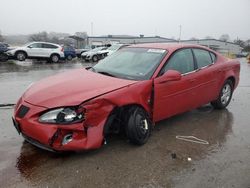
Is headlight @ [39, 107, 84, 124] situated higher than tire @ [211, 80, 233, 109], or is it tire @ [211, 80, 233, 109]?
headlight @ [39, 107, 84, 124]

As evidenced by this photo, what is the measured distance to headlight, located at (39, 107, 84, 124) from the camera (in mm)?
3535

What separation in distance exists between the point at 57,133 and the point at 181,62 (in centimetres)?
272

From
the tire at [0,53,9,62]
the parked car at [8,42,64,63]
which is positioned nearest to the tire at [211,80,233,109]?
the parked car at [8,42,64,63]

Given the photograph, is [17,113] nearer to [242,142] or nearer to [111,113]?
[111,113]

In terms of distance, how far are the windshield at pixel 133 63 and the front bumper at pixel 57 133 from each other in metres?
1.14

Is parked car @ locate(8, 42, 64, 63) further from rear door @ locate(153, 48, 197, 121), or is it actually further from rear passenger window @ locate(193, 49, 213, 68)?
rear door @ locate(153, 48, 197, 121)

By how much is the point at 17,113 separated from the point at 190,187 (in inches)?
97.0

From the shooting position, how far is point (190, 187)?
321cm

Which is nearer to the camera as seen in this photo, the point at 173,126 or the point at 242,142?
the point at 242,142

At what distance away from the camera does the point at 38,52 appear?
21.2 m

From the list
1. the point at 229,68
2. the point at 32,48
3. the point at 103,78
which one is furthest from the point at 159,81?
the point at 32,48

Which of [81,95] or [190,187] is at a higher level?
[81,95]

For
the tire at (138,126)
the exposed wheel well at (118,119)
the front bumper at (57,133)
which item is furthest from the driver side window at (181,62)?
the front bumper at (57,133)

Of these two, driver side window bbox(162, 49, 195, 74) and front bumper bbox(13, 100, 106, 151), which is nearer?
front bumper bbox(13, 100, 106, 151)
